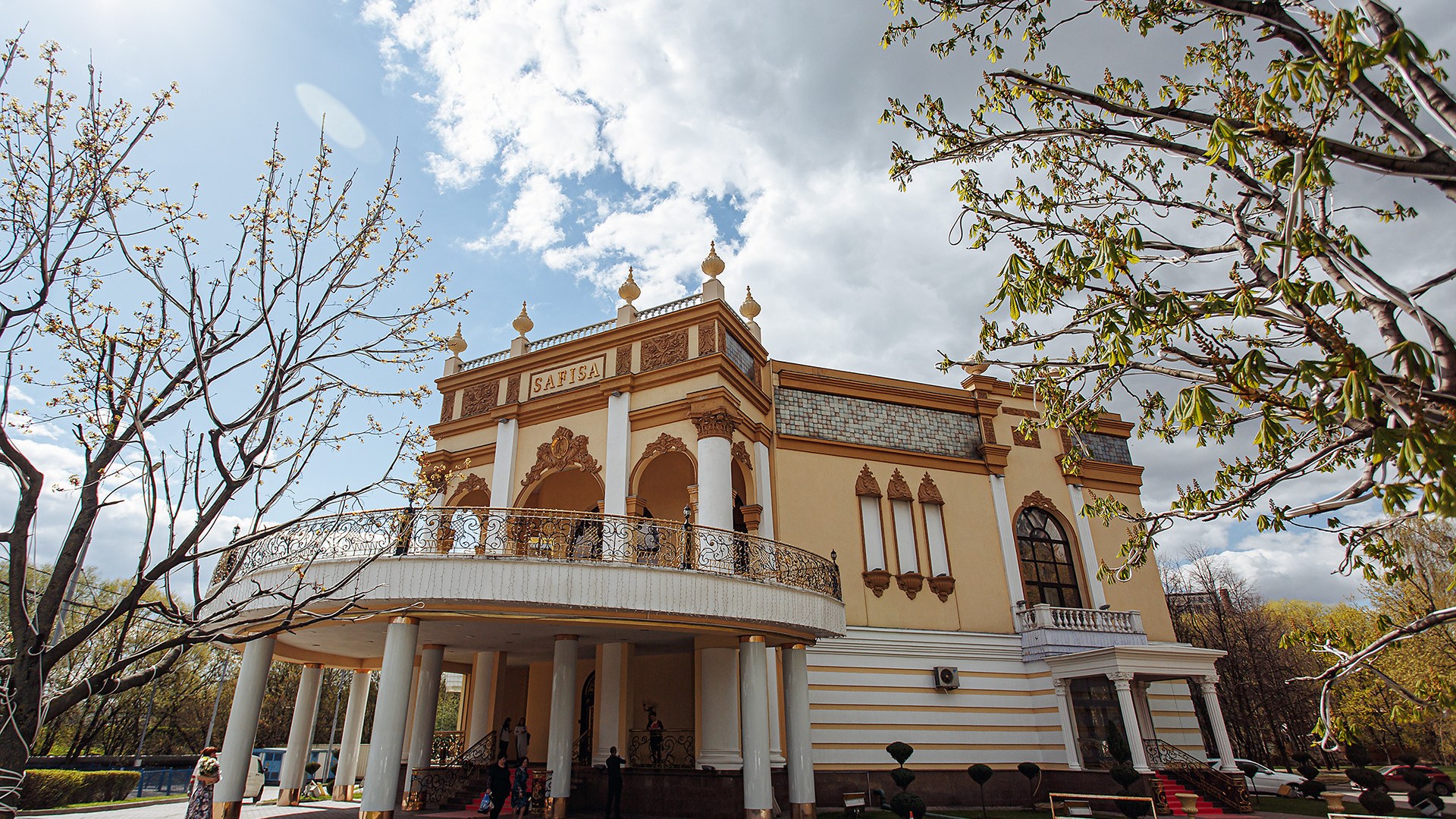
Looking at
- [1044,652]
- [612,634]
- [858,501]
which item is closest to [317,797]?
[612,634]

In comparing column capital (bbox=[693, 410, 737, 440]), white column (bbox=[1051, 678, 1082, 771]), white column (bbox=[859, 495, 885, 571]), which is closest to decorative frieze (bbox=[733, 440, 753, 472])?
column capital (bbox=[693, 410, 737, 440])

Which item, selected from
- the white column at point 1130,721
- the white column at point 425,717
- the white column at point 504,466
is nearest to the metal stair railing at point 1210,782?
the white column at point 1130,721

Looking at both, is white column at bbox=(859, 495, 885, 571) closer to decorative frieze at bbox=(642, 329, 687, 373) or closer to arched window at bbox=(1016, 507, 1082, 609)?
arched window at bbox=(1016, 507, 1082, 609)

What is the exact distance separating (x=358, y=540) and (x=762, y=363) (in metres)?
9.86

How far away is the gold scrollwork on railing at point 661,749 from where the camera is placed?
44.4ft

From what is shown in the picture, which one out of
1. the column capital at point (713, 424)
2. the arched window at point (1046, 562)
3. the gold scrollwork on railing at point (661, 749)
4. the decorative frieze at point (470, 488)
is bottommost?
the gold scrollwork on railing at point (661, 749)

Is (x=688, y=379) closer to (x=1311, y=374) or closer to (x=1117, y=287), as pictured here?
(x=1117, y=287)

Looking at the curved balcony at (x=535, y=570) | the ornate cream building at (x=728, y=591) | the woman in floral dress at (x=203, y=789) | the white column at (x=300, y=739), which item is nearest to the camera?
the woman in floral dress at (x=203, y=789)

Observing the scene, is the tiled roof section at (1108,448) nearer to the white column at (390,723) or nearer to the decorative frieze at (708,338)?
the decorative frieze at (708,338)

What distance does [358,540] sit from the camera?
422 inches

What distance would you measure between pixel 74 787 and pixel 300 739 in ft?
22.6

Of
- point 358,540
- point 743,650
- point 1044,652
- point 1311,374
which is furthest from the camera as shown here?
point 1044,652

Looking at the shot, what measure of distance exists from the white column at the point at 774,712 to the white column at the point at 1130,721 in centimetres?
679

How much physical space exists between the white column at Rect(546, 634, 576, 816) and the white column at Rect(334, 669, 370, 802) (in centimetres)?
760
